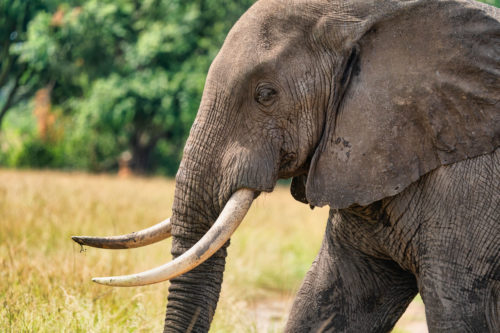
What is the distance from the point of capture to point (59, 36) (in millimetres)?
21828

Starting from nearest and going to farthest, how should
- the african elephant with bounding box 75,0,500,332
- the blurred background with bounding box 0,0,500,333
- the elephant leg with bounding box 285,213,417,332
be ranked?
the african elephant with bounding box 75,0,500,332 < the elephant leg with bounding box 285,213,417,332 < the blurred background with bounding box 0,0,500,333

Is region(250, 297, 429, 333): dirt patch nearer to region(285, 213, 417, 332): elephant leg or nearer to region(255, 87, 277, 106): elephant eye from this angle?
region(285, 213, 417, 332): elephant leg

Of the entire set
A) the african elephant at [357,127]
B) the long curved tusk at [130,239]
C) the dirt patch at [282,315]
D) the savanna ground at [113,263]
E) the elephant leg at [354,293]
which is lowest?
the dirt patch at [282,315]

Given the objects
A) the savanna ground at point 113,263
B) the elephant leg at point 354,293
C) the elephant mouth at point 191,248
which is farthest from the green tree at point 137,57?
the elephant mouth at point 191,248

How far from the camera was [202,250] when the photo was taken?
11.2 feet

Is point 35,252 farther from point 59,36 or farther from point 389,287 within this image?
point 59,36

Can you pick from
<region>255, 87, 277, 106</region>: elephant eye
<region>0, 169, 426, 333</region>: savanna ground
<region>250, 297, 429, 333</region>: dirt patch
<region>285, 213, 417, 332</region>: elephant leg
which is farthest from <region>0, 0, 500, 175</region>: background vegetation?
<region>255, 87, 277, 106</region>: elephant eye

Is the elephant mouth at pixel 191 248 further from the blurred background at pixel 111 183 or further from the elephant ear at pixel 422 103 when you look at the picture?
the blurred background at pixel 111 183

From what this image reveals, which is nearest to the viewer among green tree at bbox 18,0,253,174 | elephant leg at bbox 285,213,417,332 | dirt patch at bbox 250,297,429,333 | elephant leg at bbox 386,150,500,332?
elephant leg at bbox 386,150,500,332

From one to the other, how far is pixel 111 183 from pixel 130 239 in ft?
37.6

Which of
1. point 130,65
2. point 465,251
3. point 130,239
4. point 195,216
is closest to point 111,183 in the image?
point 130,65

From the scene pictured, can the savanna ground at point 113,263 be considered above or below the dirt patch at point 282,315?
above

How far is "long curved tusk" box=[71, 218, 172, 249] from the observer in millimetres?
3675

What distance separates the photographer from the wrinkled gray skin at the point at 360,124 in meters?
3.65
